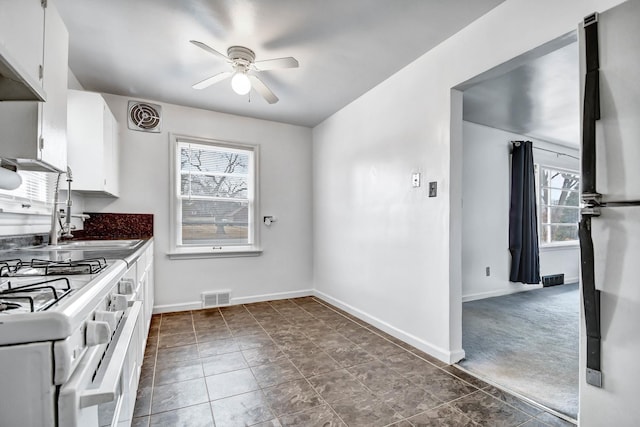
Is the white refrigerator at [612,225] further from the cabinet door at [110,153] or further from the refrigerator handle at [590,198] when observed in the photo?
the cabinet door at [110,153]

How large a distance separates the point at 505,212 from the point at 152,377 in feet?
15.7

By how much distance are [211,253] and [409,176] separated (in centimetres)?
257

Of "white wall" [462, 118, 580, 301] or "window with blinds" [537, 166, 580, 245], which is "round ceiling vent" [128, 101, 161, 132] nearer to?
"white wall" [462, 118, 580, 301]

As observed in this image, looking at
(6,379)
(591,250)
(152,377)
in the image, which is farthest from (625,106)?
(152,377)

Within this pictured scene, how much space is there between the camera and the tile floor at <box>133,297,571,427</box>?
174 centimetres

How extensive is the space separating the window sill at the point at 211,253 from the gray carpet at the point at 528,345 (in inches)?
105

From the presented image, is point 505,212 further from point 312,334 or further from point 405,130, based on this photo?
point 312,334

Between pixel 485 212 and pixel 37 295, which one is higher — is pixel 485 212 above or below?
above

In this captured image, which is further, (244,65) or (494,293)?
(494,293)

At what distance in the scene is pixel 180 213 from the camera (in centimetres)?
381

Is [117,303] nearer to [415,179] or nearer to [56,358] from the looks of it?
[56,358]

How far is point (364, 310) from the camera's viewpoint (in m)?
3.44

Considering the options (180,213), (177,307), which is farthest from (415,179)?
(177,307)

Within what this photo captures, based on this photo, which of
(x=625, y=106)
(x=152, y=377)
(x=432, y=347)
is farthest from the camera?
(x=432, y=347)
